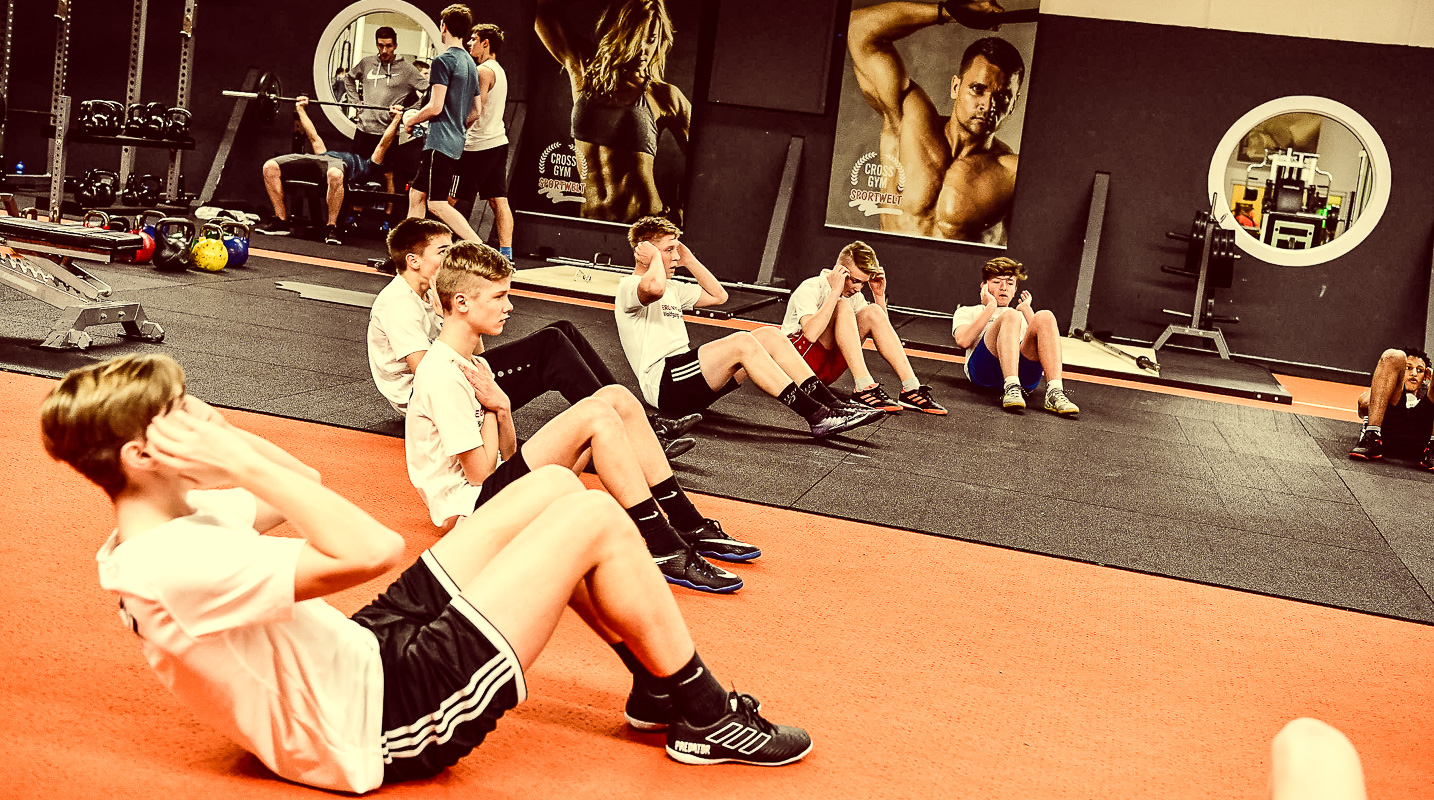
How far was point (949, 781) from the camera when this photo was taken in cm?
208

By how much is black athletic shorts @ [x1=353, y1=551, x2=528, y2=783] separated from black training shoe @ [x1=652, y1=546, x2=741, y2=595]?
112cm

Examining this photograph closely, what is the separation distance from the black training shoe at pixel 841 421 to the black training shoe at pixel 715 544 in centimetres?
153

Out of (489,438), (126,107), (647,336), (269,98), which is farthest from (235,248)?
(489,438)

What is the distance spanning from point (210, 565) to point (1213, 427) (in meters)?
5.49

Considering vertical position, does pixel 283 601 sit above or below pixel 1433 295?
below

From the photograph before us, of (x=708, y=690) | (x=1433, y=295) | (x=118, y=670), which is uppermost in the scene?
(x=1433, y=295)

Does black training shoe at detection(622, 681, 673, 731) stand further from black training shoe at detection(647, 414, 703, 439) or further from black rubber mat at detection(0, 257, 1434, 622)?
black training shoe at detection(647, 414, 703, 439)

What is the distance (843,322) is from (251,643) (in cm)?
386

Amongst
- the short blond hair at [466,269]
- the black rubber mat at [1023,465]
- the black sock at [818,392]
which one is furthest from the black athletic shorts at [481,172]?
the short blond hair at [466,269]

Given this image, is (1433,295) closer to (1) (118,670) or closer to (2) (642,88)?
(2) (642,88)

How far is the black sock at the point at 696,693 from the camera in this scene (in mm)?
1974

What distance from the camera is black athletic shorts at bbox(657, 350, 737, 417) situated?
4441 millimetres

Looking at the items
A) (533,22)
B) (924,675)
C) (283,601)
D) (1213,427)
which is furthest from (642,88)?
(283,601)

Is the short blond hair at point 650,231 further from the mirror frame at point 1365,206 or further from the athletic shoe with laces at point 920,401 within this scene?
the mirror frame at point 1365,206
